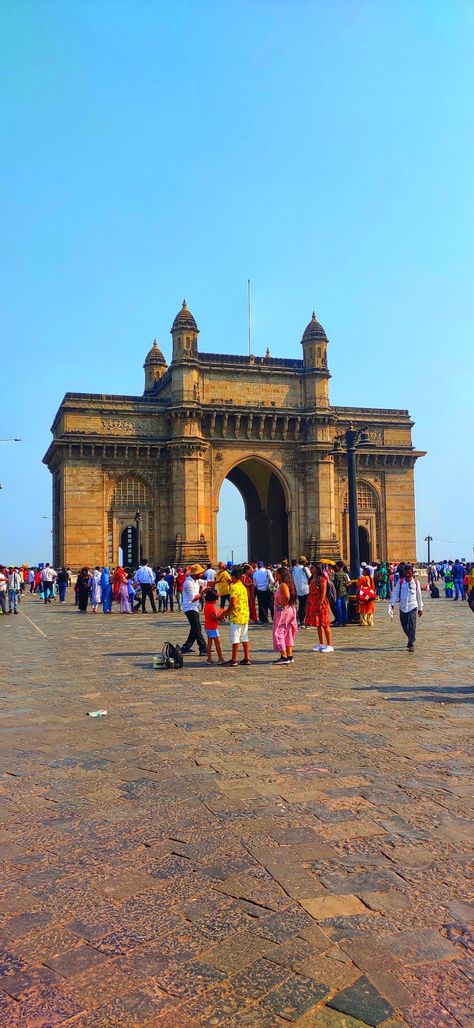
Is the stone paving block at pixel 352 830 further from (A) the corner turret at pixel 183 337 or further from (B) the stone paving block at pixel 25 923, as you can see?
(A) the corner turret at pixel 183 337

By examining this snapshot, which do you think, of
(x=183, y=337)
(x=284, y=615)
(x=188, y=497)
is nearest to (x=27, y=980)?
(x=284, y=615)

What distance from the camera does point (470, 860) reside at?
3562mm

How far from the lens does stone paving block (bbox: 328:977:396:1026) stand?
2.37 metres

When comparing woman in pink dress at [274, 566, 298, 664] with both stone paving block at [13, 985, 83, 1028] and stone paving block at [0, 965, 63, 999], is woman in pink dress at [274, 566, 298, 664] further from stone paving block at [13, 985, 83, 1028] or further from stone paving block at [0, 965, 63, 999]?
stone paving block at [13, 985, 83, 1028]

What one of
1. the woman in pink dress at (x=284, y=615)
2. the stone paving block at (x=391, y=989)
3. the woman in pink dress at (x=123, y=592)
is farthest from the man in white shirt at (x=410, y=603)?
the woman in pink dress at (x=123, y=592)

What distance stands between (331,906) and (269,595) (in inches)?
556

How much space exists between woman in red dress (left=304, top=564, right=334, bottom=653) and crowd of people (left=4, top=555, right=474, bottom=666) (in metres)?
0.02

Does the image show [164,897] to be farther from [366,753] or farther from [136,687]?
[136,687]

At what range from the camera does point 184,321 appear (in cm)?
3591

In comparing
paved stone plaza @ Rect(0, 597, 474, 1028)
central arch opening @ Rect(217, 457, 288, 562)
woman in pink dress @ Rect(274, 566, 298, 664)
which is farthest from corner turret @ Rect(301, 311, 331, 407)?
paved stone plaza @ Rect(0, 597, 474, 1028)

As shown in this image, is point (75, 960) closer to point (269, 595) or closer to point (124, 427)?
point (269, 595)

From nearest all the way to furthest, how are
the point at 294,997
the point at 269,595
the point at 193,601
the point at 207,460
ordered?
the point at 294,997, the point at 193,601, the point at 269,595, the point at 207,460

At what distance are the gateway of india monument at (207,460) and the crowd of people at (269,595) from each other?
606 cm

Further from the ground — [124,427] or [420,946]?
[124,427]
